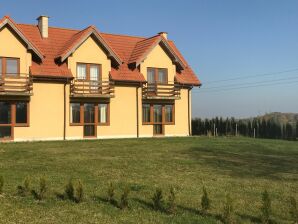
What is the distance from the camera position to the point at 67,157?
1717 cm

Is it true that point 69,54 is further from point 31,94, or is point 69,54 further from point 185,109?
point 185,109

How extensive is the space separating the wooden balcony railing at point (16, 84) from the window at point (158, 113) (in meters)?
8.92

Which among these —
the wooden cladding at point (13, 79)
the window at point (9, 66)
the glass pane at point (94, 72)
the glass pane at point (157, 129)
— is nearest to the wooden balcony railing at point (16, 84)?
the wooden cladding at point (13, 79)

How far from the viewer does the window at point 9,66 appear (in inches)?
984

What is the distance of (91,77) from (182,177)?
16.2 metres

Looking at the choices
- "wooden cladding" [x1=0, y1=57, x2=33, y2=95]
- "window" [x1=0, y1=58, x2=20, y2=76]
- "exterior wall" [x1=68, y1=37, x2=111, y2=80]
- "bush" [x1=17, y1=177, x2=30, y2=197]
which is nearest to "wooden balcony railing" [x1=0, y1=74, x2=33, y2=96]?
"wooden cladding" [x1=0, y1=57, x2=33, y2=95]

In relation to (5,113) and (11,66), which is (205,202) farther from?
(11,66)

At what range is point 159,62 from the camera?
31031 millimetres

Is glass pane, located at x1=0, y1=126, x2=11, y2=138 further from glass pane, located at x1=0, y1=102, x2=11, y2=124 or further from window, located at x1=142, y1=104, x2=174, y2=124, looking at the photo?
window, located at x1=142, y1=104, x2=174, y2=124

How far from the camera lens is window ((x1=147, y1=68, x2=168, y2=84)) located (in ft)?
101

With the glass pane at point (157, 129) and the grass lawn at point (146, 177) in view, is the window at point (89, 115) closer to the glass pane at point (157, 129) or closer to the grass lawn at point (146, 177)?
the glass pane at point (157, 129)

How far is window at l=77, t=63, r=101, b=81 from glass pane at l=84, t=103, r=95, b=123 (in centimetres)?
187

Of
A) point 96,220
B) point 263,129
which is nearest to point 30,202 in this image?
point 96,220

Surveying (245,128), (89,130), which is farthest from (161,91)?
(245,128)
